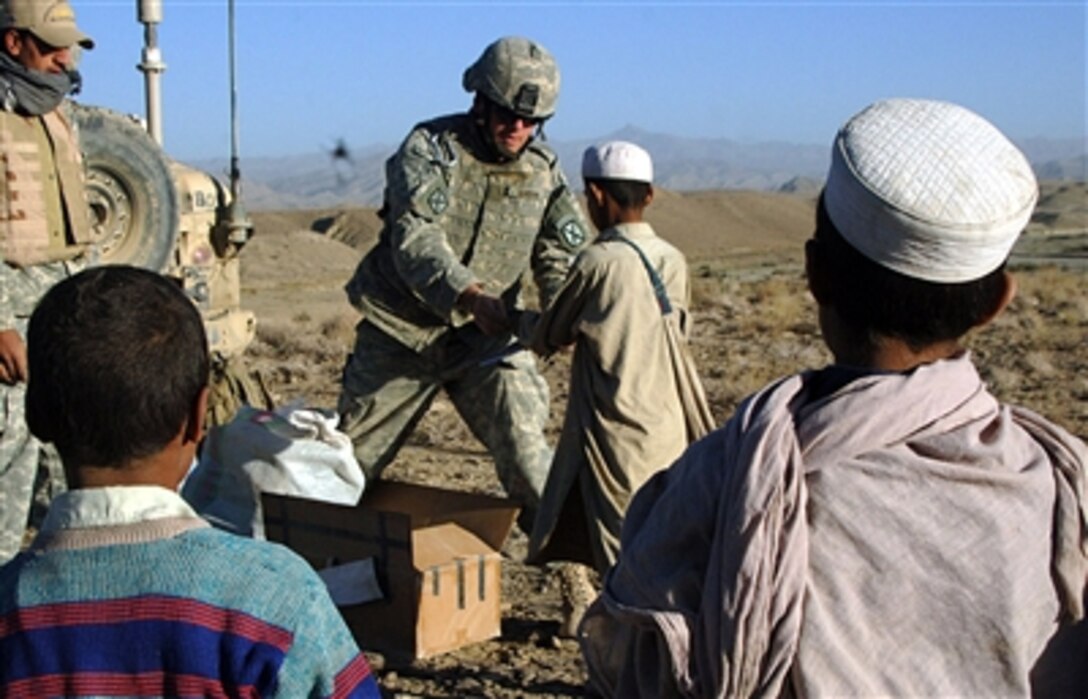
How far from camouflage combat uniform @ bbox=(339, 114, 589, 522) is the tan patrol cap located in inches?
47.4

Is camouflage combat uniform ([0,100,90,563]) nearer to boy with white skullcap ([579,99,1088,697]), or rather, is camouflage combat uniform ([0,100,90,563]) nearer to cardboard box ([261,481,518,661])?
cardboard box ([261,481,518,661])

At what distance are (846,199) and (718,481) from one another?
0.37 m

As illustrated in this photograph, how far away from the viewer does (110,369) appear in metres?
2.01

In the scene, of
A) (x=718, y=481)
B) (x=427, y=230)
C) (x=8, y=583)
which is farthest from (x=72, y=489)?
(x=427, y=230)

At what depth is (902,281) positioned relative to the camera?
6.46 feet

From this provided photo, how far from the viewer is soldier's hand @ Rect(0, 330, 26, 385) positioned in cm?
463

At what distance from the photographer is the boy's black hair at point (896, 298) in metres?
1.98

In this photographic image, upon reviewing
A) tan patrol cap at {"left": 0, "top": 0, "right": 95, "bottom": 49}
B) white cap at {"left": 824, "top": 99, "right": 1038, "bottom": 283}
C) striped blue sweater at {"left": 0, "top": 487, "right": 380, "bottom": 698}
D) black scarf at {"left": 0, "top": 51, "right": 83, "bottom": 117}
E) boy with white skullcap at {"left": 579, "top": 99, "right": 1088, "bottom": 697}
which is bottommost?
black scarf at {"left": 0, "top": 51, "right": 83, "bottom": 117}

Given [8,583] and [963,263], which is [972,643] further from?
[8,583]

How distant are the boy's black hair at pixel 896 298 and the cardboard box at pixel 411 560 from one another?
3.12 metres

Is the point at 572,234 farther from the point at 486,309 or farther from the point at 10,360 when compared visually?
the point at 10,360

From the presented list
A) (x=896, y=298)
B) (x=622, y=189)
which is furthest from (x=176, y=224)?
(x=896, y=298)

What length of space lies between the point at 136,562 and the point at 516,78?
383 centimetres

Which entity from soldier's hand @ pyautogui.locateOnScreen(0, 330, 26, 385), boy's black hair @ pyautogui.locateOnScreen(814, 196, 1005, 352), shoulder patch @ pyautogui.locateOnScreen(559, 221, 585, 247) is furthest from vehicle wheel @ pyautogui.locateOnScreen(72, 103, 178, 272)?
boy's black hair @ pyautogui.locateOnScreen(814, 196, 1005, 352)
